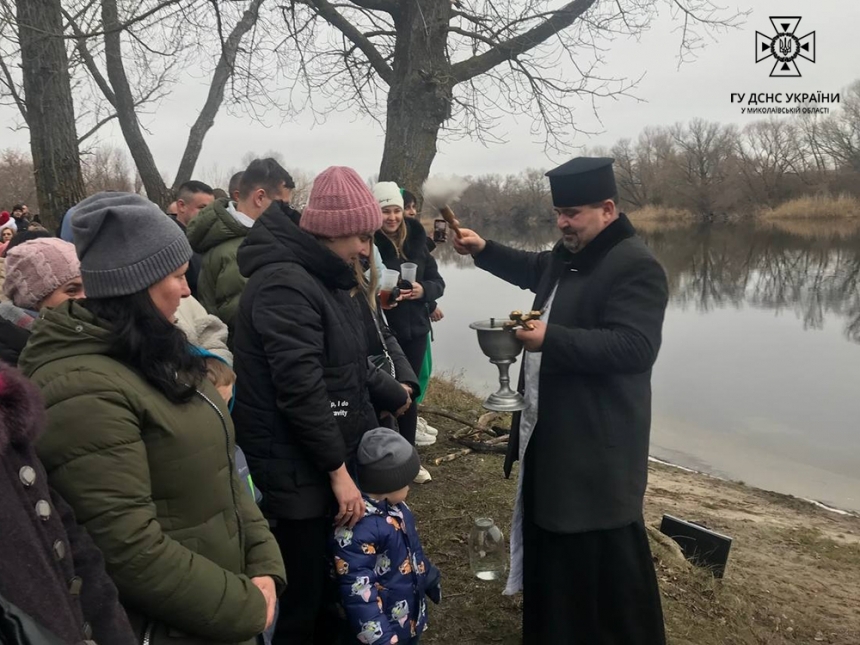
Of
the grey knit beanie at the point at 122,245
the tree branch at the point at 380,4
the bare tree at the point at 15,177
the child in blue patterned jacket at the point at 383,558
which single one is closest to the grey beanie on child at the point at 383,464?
the child in blue patterned jacket at the point at 383,558

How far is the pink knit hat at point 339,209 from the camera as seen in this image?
2547 mm

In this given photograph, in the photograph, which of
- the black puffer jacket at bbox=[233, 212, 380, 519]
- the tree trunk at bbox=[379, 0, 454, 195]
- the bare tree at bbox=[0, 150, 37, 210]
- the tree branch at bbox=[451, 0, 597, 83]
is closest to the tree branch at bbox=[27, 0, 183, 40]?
the tree trunk at bbox=[379, 0, 454, 195]

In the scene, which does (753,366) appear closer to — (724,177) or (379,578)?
(379,578)

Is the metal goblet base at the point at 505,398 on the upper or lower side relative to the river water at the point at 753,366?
upper

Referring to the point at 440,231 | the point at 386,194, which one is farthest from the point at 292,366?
the point at 386,194

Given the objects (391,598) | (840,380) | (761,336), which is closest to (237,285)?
(391,598)

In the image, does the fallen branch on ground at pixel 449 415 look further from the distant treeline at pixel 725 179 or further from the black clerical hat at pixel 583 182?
the distant treeline at pixel 725 179

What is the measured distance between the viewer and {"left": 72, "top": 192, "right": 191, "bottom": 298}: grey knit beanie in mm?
1643

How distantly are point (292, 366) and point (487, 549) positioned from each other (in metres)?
2.05

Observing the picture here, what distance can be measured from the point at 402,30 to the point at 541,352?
493cm

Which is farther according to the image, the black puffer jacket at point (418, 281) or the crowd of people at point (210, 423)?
the black puffer jacket at point (418, 281)

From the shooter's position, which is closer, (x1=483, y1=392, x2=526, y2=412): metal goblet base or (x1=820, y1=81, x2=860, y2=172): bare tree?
(x1=483, y1=392, x2=526, y2=412): metal goblet base

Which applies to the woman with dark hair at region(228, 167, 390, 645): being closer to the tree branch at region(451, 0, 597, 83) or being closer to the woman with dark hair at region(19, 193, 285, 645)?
the woman with dark hair at region(19, 193, 285, 645)

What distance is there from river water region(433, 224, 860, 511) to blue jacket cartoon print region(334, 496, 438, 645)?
715cm
